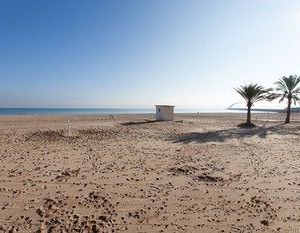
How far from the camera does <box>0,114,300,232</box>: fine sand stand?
6.27 m

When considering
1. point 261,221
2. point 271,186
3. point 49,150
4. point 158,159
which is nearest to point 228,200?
point 261,221

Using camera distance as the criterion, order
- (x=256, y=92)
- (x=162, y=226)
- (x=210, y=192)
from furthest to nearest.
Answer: (x=256, y=92), (x=210, y=192), (x=162, y=226)

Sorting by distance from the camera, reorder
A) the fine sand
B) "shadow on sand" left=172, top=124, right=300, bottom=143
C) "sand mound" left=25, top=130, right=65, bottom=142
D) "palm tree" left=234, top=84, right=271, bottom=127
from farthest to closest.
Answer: "palm tree" left=234, top=84, right=271, bottom=127 → "shadow on sand" left=172, top=124, right=300, bottom=143 → "sand mound" left=25, top=130, right=65, bottom=142 → the fine sand

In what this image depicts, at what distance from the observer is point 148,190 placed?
27.3 feet

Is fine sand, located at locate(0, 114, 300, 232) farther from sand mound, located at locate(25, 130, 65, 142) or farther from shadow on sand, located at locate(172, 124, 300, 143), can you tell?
shadow on sand, located at locate(172, 124, 300, 143)

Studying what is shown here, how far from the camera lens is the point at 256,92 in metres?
34.3

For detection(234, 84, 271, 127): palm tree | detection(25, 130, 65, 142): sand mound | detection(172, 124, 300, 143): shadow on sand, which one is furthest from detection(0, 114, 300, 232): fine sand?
detection(234, 84, 271, 127): palm tree

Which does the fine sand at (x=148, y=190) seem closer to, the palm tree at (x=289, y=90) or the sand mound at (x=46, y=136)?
the sand mound at (x=46, y=136)

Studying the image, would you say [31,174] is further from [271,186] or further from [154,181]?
[271,186]

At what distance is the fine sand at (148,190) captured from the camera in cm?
627

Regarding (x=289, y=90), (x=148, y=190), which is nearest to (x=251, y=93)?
(x=289, y=90)

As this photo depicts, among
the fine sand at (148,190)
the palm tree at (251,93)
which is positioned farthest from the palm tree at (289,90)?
the fine sand at (148,190)

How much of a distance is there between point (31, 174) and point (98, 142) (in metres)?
7.39

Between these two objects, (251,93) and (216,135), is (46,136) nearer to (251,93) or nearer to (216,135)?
(216,135)
